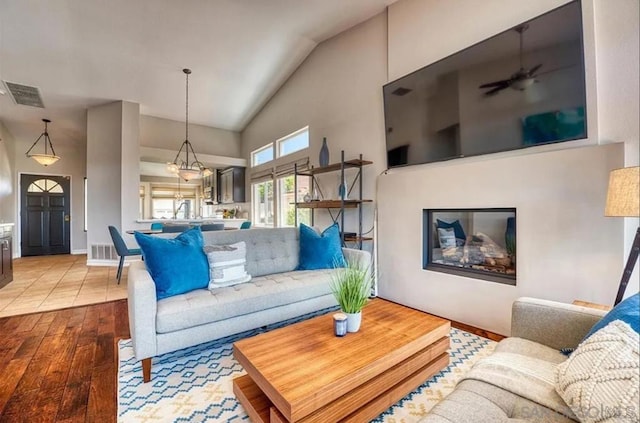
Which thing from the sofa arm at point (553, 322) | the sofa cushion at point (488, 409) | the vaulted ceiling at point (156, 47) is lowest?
the sofa cushion at point (488, 409)

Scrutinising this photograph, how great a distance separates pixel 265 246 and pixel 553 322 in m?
2.24

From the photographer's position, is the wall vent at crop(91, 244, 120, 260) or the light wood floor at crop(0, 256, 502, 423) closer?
the light wood floor at crop(0, 256, 502, 423)

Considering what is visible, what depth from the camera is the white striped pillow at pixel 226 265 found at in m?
2.36

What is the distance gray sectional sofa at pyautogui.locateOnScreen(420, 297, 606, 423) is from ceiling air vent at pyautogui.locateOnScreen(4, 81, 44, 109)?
665cm

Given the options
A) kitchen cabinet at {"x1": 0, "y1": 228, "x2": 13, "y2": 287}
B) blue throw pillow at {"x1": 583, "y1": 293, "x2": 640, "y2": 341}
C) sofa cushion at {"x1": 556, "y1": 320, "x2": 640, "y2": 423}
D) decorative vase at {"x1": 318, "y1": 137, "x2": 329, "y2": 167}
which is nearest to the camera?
sofa cushion at {"x1": 556, "y1": 320, "x2": 640, "y2": 423}

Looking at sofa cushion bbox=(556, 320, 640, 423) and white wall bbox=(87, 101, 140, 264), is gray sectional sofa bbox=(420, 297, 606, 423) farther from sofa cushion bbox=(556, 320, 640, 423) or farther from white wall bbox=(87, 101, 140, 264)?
white wall bbox=(87, 101, 140, 264)

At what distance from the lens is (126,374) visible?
6.33 feet

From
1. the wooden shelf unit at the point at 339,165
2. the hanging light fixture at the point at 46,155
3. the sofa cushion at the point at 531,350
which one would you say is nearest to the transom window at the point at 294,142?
the wooden shelf unit at the point at 339,165

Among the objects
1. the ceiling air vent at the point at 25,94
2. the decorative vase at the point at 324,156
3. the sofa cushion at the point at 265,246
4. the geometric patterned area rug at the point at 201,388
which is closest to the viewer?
the geometric patterned area rug at the point at 201,388

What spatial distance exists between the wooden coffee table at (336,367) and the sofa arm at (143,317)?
26.1 inches

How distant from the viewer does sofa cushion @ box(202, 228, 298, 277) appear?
2.73 meters

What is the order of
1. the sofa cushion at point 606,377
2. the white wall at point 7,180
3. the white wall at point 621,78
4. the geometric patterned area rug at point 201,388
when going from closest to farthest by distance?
the sofa cushion at point 606,377 < the geometric patterned area rug at point 201,388 < the white wall at point 621,78 < the white wall at point 7,180

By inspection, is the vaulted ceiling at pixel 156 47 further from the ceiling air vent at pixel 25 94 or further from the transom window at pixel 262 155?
the transom window at pixel 262 155

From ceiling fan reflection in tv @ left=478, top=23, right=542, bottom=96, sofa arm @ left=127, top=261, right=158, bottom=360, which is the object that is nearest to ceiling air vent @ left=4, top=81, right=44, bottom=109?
sofa arm @ left=127, top=261, right=158, bottom=360
